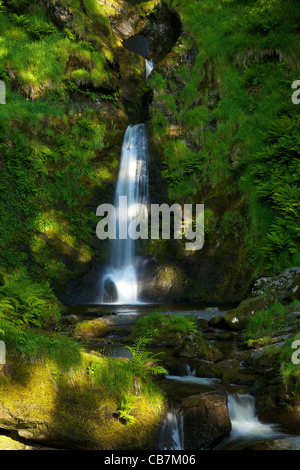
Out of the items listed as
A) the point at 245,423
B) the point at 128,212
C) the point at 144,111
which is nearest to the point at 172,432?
the point at 245,423

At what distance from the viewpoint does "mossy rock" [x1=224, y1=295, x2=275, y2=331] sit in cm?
848

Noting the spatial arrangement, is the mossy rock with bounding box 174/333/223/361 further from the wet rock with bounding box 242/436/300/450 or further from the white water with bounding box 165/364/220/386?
the wet rock with bounding box 242/436/300/450

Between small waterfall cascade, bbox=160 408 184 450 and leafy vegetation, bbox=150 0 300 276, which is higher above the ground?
leafy vegetation, bbox=150 0 300 276

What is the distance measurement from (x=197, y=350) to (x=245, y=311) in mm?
2790

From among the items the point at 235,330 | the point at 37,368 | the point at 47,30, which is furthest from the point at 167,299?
the point at 47,30

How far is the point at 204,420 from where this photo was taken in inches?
156

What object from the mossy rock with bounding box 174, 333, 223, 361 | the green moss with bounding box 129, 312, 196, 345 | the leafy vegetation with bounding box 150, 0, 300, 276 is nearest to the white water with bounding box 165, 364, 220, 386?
the mossy rock with bounding box 174, 333, 223, 361

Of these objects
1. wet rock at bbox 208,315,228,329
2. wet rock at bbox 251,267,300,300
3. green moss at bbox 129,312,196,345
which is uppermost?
wet rock at bbox 251,267,300,300

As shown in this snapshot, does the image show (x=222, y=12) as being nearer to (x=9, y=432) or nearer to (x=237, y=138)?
(x=237, y=138)

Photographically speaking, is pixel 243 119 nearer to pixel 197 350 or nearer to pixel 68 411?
pixel 197 350

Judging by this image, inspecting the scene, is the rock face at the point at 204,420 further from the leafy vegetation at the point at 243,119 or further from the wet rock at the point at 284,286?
the leafy vegetation at the point at 243,119

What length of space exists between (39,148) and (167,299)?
9549 mm

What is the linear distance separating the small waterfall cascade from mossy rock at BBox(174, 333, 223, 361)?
2.39 meters

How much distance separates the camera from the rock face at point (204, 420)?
12.5 feet
